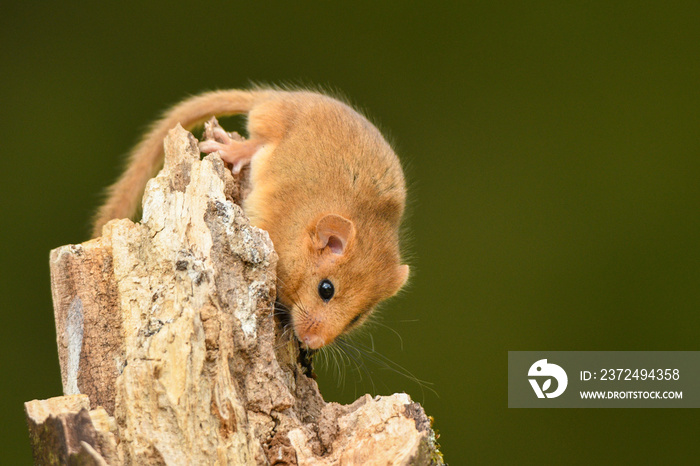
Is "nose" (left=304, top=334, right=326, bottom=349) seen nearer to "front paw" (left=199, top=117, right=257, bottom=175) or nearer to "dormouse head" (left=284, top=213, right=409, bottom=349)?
"dormouse head" (left=284, top=213, right=409, bottom=349)

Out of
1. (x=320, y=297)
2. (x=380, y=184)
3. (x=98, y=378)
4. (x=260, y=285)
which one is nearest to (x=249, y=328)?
(x=260, y=285)

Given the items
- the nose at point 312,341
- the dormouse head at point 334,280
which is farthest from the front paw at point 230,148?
the nose at point 312,341

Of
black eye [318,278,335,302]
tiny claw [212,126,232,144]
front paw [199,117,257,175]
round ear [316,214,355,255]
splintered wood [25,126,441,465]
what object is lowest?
splintered wood [25,126,441,465]

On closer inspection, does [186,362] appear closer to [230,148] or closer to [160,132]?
[230,148]

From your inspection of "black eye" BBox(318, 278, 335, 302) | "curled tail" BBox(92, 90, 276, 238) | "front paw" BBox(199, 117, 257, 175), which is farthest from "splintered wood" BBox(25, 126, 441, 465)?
"curled tail" BBox(92, 90, 276, 238)

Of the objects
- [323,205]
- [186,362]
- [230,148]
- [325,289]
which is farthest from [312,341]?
[230,148]

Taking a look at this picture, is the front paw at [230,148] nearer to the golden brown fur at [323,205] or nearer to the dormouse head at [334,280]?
the golden brown fur at [323,205]

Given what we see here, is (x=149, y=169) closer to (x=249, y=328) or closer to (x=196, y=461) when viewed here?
(x=249, y=328)
